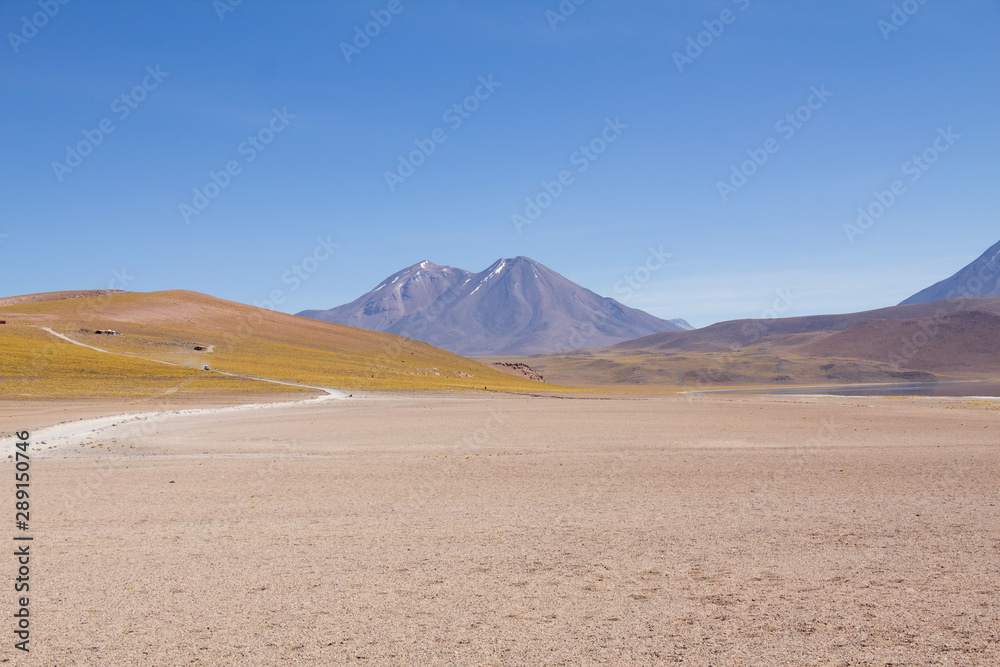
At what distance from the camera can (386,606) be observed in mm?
7680

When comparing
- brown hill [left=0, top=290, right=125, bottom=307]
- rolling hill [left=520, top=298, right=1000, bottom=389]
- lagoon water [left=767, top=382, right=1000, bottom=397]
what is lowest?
lagoon water [left=767, top=382, right=1000, bottom=397]

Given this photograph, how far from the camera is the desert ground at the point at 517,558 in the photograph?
6.68 metres

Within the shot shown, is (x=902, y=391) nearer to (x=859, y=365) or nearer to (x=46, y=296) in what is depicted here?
(x=859, y=365)

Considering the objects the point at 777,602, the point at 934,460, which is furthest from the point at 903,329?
the point at 777,602

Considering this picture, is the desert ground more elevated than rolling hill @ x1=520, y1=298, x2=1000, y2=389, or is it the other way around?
rolling hill @ x1=520, y1=298, x2=1000, y2=389

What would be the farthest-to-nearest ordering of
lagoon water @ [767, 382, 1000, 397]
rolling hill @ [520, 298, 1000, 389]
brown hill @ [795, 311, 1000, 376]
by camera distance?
brown hill @ [795, 311, 1000, 376]
rolling hill @ [520, 298, 1000, 389]
lagoon water @ [767, 382, 1000, 397]

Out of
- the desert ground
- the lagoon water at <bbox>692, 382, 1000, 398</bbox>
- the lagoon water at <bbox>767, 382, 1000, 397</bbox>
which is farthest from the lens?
the lagoon water at <bbox>692, 382, 1000, 398</bbox>

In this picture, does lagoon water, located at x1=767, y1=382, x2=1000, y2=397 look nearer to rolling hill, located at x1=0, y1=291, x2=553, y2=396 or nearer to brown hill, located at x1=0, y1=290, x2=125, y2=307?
rolling hill, located at x1=0, y1=291, x2=553, y2=396

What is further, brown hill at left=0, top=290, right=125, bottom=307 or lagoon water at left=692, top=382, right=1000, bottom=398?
brown hill at left=0, top=290, right=125, bottom=307

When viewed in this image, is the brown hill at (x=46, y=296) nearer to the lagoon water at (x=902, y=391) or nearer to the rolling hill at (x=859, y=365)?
the rolling hill at (x=859, y=365)

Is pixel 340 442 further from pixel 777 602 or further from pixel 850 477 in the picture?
pixel 777 602

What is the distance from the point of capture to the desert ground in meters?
6.68

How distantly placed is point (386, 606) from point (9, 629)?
4.07 m

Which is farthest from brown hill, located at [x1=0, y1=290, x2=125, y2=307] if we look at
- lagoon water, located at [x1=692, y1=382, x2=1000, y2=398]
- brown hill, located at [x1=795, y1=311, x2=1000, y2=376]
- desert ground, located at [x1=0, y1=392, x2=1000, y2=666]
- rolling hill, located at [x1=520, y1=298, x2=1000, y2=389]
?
brown hill, located at [x1=795, y1=311, x2=1000, y2=376]
